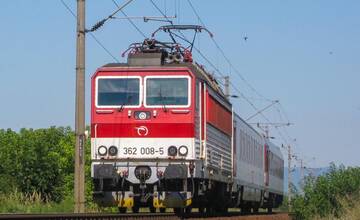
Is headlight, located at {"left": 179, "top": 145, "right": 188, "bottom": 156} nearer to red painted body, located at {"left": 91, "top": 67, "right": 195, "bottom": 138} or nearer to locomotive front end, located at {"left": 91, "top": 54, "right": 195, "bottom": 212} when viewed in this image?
locomotive front end, located at {"left": 91, "top": 54, "right": 195, "bottom": 212}

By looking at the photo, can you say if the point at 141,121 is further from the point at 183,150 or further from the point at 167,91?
the point at 183,150

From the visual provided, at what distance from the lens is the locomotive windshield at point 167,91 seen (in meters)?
21.3

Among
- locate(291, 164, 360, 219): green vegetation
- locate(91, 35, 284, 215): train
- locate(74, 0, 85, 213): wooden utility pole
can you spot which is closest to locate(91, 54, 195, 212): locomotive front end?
locate(91, 35, 284, 215): train

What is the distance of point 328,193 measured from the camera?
1736 inches

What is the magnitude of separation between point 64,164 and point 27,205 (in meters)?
69.3

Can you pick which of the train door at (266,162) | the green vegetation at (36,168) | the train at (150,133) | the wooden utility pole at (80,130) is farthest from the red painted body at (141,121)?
the green vegetation at (36,168)

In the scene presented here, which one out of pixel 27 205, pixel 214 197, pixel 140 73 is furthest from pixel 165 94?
pixel 27 205

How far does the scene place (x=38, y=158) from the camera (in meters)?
80.2

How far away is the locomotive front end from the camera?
20875 millimetres

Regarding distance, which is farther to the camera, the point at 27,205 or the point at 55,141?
the point at 55,141

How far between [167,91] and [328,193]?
24400mm

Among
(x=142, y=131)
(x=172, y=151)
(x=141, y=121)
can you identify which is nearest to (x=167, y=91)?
(x=141, y=121)

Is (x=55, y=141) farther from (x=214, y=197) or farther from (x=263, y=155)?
(x=214, y=197)

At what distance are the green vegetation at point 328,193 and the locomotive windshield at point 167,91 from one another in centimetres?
2262
